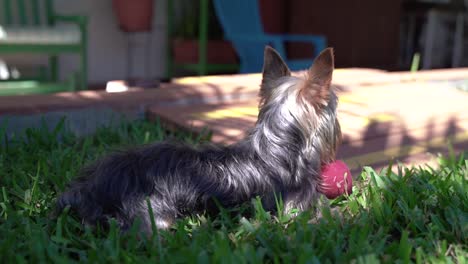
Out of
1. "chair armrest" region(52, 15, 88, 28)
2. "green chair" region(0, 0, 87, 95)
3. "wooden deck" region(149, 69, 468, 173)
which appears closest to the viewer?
"wooden deck" region(149, 69, 468, 173)

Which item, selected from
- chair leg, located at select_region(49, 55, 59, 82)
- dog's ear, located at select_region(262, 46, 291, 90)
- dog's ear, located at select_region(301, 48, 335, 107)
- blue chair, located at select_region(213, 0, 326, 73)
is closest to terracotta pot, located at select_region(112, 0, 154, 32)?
blue chair, located at select_region(213, 0, 326, 73)

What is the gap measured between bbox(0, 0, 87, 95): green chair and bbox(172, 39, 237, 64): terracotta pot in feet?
5.71

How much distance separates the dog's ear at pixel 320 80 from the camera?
228cm

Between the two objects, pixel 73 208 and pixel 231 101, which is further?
pixel 231 101

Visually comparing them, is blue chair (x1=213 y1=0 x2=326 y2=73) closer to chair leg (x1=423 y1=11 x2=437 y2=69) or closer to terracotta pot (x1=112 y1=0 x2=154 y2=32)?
terracotta pot (x1=112 y1=0 x2=154 y2=32)

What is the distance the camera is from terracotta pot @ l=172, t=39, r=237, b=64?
7.89 m

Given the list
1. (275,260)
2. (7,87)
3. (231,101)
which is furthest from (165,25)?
(275,260)

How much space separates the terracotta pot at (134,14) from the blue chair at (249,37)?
3.36 feet

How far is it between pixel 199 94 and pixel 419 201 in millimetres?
2364

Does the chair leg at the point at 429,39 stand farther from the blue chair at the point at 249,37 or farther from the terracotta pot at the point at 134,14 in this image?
the terracotta pot at the point at 134,14

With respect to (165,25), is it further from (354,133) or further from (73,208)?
(73,208)

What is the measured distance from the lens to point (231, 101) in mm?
4664

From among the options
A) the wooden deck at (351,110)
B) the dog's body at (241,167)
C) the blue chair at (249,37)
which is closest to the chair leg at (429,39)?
the blue chair at (249,37)

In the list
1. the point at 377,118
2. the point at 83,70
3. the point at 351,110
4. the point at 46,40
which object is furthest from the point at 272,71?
the point at 83,70
